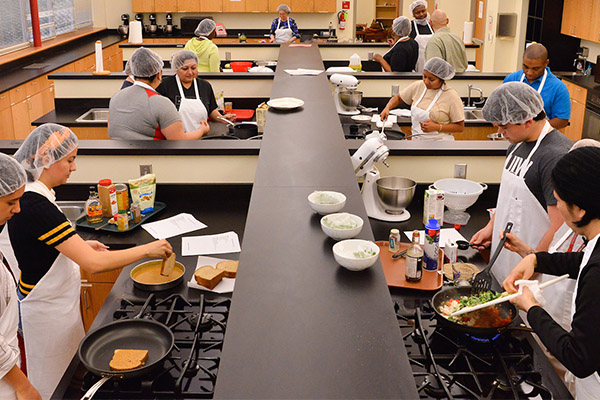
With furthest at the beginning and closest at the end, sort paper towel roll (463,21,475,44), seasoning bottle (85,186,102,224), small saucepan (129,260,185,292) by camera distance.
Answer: paper towel roll (463,21,475,44) → seasoning bottle (85,186,102,224) → small saucepan (129,260,185,292)

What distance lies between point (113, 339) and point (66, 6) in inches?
389

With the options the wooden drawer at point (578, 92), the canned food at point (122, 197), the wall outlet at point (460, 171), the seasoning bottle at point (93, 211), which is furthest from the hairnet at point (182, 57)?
the wooden drawer at point (578, 92)

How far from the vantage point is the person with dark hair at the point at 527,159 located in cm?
250

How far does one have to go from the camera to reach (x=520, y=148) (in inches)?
105

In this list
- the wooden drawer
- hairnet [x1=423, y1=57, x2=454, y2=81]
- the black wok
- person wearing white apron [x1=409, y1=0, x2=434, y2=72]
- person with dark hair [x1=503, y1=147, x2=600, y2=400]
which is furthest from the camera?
the wooden drawer

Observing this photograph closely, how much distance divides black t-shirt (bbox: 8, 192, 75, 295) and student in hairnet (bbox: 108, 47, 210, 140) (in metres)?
1.54

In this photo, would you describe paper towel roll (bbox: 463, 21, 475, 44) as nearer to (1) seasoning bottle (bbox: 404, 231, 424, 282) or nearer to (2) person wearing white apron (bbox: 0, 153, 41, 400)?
(1) seasoning bottle (bbox: 404, 231, 424, 282)

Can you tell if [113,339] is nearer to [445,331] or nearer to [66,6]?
[445,331]

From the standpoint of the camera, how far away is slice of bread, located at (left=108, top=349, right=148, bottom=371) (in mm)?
1969

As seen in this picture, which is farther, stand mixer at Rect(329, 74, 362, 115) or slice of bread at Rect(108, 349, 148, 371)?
stand mixer at Rect(329, 74, 362, 115)

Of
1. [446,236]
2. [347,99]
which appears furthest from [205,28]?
[446,236]

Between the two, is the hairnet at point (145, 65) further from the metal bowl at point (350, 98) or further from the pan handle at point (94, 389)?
the pan handle at point (94, 389)

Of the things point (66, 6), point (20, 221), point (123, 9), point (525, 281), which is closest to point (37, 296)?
point (20, 221)

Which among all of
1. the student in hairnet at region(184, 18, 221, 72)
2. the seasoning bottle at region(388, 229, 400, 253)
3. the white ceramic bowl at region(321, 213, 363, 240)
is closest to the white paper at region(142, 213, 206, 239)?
the seasoning bottle at region(388, 229, 400, 253)
